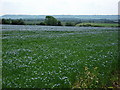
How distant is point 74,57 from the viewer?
1647 centimetres

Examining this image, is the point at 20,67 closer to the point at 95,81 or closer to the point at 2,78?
the point at 2,78

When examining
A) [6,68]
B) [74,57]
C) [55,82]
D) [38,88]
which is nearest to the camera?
[38,88]

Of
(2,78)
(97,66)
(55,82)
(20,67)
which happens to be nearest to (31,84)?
(55,82)

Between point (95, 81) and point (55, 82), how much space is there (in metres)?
2.44

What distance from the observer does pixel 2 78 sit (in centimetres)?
1073

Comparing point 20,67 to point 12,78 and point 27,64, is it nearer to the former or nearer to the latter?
point 27,64

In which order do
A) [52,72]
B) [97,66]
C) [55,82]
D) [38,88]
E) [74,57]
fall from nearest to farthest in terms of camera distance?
1. [38,88]
2. [55,82]
3. [52,72]
4. [97,66]
5. [74,57]

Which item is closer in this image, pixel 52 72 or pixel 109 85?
pixel 109 85

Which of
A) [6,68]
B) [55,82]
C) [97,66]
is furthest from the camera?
[97,66]

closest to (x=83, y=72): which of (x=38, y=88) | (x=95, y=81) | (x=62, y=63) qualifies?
(x=95, y=81)

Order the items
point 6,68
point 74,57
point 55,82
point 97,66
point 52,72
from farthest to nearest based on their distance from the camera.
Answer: point 74,57, point 97,66, point 6,68, point 52,72, point 55,82

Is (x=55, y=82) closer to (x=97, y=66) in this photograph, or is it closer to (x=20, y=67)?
(x=20, y=67)

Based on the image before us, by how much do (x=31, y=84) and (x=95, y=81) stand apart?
380 centimetres

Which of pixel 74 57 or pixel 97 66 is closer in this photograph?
pixel 97 66
